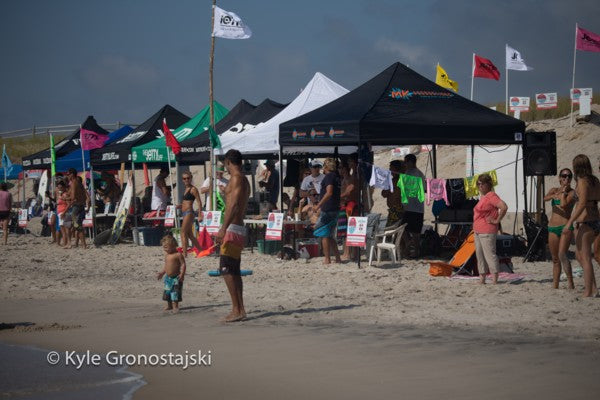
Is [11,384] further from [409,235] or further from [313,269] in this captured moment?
[409,235]

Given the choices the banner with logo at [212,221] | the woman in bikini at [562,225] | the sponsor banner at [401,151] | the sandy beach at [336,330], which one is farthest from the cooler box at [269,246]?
the sponsor banner at [401,151]

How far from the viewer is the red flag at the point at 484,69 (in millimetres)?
25391

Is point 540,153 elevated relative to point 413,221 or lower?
elevated

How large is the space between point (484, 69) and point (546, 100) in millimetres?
9232

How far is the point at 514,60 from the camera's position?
1021 inches

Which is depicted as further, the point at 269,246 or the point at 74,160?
the point at 74,160

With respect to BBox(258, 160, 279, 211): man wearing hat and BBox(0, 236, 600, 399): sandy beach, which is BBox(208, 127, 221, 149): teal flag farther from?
BBox(0, 236, 600, 399): sandy beach

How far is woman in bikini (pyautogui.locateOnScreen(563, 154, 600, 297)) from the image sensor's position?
9.84m

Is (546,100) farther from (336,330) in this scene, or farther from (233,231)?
(233,231)

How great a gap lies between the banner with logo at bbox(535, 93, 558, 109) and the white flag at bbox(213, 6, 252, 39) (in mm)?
17969

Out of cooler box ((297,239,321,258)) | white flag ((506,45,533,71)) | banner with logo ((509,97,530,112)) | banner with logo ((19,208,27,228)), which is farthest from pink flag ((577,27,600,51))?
banner with logo ((19,208,27,228))

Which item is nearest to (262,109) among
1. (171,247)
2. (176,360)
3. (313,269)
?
(313,269)

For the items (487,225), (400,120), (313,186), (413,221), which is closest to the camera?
(487,225)

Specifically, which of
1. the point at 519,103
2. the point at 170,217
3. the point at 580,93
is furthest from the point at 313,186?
the point at 519,103
